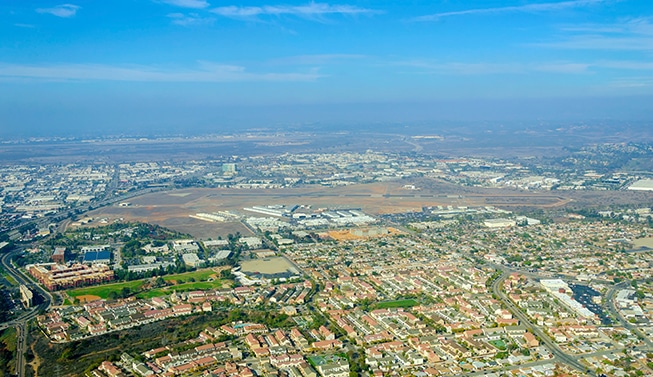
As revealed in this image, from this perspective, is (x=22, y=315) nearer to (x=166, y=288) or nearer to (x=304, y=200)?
(x=166, y=288)

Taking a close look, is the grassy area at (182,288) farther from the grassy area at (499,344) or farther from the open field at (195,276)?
the grassy area at (499,344)

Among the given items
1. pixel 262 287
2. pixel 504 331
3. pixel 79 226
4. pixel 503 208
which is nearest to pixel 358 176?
pixel 503 208

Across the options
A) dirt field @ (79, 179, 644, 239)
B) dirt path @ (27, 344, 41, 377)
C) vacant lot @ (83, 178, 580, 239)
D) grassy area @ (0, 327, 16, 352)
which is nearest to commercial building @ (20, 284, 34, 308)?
grassy area @ (0, 327, 16, 352)

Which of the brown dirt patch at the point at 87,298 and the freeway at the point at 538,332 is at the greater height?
the freeway at the point at 538,332

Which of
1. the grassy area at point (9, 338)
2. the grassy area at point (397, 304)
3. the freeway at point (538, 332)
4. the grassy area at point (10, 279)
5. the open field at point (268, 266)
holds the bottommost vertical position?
the grassy area at point (10, 279)

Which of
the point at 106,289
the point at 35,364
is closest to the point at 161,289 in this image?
the point at 106,289

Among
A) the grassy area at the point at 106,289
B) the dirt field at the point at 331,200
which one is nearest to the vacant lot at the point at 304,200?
the dirt field at the point at 331,200

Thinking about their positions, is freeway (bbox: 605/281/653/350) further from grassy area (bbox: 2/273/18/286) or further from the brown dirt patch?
grassy area (bbox: 2/273/18/286)
